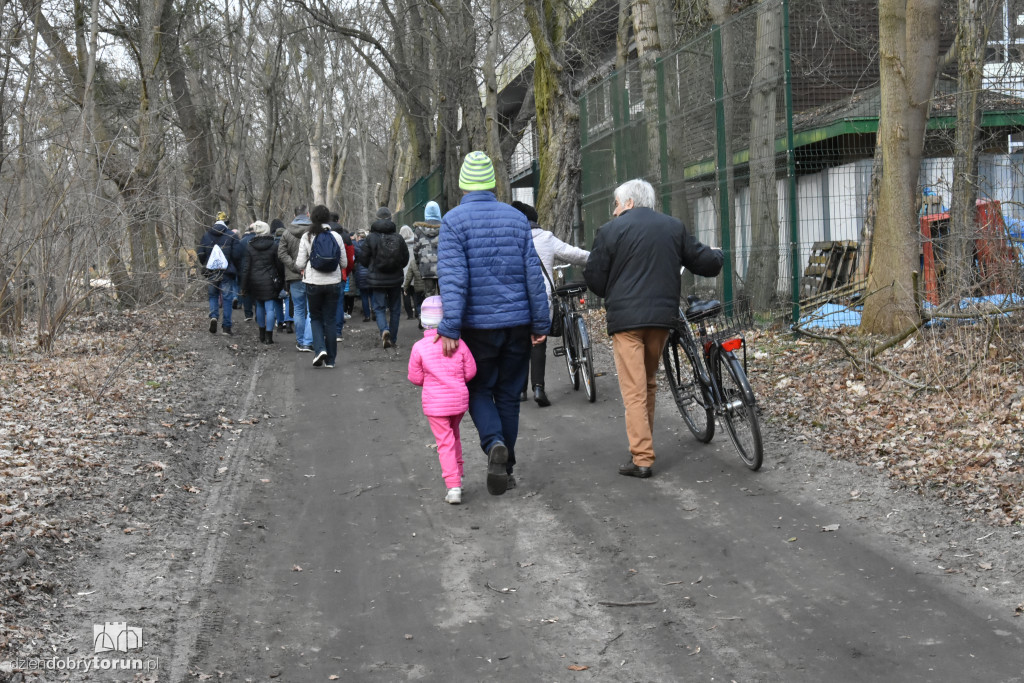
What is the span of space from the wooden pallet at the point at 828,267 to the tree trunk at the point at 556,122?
5845 millimetres

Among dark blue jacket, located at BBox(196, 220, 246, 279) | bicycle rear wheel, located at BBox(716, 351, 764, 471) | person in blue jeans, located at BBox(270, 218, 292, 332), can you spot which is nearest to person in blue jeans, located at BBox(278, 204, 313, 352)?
person in blue jeans, located at BBox(270, 218, 292, 332)

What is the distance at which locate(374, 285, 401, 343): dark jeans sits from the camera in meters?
15.1

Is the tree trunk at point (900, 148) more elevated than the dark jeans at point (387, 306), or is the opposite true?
the tree trunk at point (900, 148)

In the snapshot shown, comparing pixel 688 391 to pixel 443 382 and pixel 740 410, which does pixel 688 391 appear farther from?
pixel 443 382

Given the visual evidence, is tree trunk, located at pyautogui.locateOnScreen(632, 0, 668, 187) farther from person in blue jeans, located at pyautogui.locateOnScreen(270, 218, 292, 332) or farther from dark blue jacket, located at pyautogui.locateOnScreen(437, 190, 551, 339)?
dark blue jacket, located at pyautogui.locateOnScreen(437, 190, 551, 339)

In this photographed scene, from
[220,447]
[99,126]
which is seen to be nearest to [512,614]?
[220,447]

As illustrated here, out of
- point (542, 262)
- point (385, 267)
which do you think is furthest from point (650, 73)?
point (542, 262)

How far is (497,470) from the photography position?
6980 mm

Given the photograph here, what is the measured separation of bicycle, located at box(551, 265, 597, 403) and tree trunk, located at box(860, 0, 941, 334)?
282cm

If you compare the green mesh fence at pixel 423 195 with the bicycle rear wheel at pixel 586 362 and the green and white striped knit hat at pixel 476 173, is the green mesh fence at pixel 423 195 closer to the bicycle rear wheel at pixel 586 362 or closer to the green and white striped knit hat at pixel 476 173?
the bicycle rear wheel at pixel 586 362

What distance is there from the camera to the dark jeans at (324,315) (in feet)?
44.4

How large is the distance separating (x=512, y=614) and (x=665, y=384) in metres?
6.12

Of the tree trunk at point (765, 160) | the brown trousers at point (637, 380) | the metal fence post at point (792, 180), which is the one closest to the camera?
the brown trousers at point (637, 380)

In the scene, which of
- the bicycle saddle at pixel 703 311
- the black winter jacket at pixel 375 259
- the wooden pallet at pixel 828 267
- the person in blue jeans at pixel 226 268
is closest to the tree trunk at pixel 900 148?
the wooden pallet at pixel 828 267
